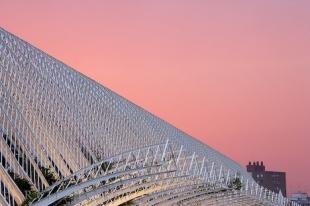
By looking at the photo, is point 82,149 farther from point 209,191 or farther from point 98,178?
point 209,191

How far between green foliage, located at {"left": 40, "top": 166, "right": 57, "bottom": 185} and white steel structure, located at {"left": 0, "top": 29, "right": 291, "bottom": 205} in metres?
0.19

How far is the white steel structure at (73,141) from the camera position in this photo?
47.0 metres

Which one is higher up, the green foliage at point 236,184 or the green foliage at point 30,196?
the green foliage at point 236,184

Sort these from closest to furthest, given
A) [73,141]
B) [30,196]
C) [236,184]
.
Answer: [30,196], [73,141], [236,184]

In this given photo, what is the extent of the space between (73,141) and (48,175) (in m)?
8.56

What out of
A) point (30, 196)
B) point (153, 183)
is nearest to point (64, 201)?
point (30, 196)

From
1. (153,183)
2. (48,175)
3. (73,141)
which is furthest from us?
(153,183)

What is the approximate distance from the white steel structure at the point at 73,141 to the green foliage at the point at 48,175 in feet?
0.64

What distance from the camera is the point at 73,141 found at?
58.1m

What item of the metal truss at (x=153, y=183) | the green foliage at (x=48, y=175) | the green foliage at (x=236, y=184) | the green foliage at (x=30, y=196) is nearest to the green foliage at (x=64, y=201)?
the metal truss at (x=153, y=183)

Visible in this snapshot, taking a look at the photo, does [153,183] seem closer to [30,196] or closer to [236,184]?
[30,196]

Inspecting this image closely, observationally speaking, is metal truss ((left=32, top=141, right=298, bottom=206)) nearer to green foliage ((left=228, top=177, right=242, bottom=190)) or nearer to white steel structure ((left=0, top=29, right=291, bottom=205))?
white steel structure ((left=0, top=29, right=291, bottom=205))

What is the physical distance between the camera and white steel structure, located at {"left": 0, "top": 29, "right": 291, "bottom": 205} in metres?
47.0

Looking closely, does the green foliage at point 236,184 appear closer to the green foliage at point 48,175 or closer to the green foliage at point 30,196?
the green foliage at point 48,175
